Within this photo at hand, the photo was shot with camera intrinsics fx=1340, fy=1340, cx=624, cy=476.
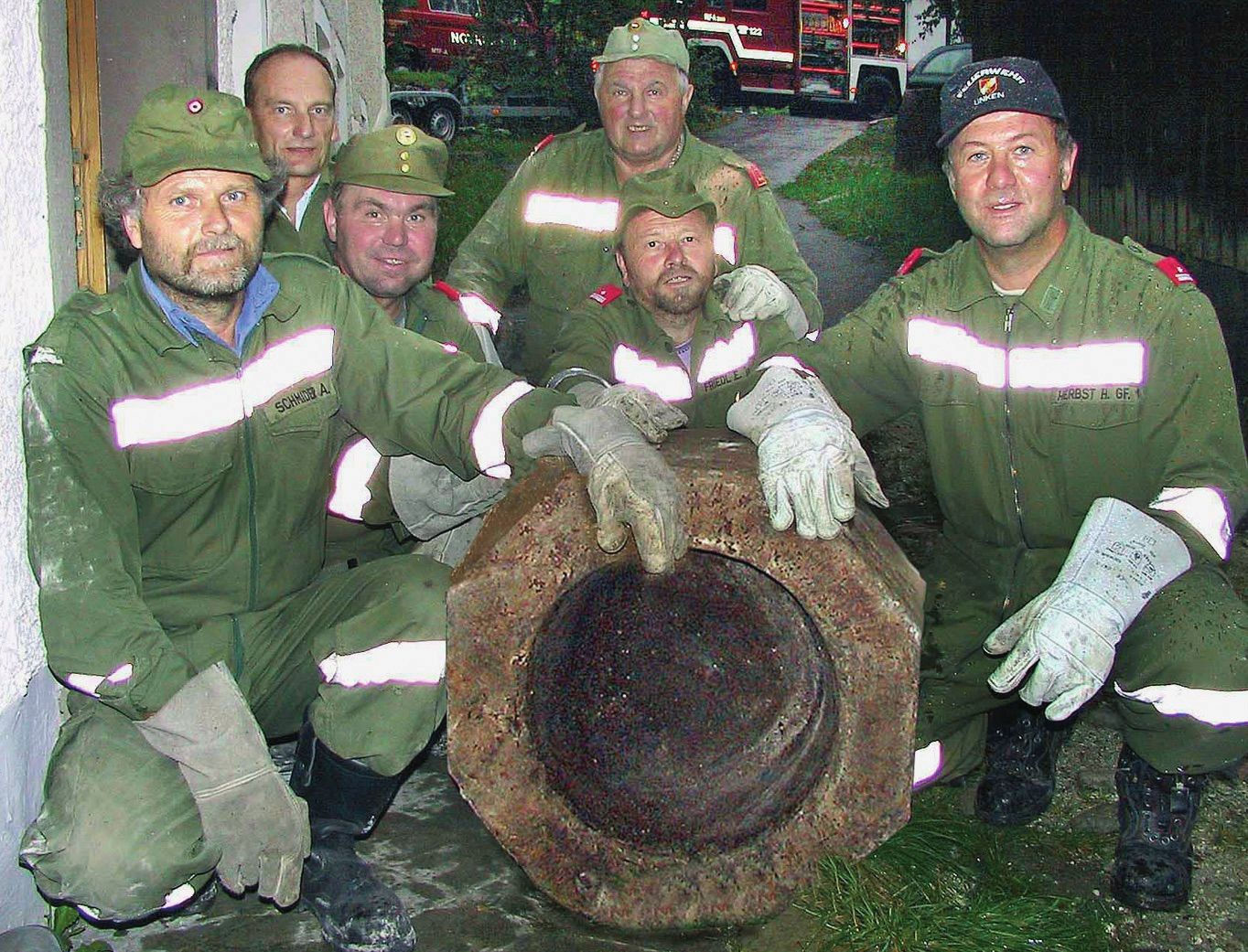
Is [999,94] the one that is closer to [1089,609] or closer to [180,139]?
[1089,609]

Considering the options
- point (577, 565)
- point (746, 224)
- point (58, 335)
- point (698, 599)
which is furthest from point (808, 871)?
point (746, 224)

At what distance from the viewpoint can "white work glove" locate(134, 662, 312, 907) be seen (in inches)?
101

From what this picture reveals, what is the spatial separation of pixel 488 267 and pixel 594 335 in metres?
1.31

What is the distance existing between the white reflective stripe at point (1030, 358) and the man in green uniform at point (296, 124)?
1.88 m

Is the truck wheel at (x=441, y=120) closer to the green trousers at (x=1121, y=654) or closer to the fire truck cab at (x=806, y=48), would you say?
the fire truck cab at (x=806, y=48)

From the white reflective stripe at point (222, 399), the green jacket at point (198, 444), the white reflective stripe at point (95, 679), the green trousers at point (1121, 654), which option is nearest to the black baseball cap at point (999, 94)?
the green trousers at point (1121, 654)

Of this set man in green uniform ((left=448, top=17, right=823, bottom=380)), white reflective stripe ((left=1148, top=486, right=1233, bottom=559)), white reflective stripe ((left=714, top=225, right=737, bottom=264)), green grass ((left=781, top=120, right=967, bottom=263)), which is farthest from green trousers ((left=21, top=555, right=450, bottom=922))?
green grass ((left=781, top=120, right=967, bottom=263))

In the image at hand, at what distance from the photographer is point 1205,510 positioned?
2918 mm

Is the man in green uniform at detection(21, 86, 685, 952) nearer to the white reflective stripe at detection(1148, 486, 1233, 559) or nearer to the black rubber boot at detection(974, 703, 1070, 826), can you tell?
the white reflective stripe at detection(1148, 486, 1233, 559)

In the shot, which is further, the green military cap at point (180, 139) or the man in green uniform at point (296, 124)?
the man in green uniform at point (296, 124)

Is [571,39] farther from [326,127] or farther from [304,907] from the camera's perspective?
[304,907]

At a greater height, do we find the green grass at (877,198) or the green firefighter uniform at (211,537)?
the green grass at (877,198)

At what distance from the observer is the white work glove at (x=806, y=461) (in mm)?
2369

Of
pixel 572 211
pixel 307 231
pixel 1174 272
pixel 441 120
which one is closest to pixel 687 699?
pixel 1174 272
